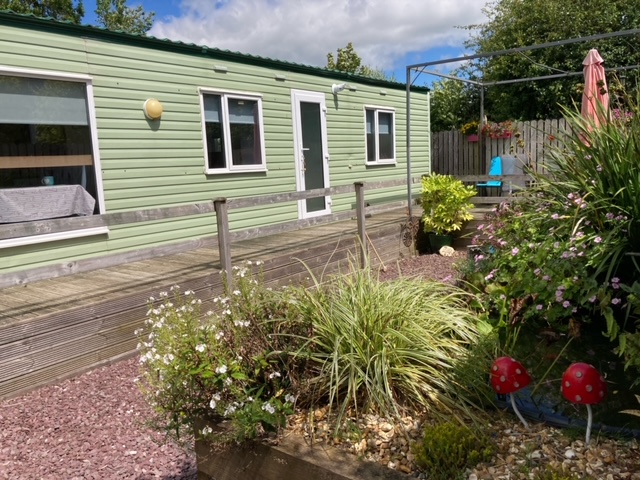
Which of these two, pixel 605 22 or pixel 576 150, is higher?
pixel 605 22

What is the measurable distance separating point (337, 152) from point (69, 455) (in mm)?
7525

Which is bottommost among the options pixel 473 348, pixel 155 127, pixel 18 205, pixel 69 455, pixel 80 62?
pixel 69 455

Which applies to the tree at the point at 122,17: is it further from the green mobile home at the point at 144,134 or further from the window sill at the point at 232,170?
the window sill at the point at 232,170

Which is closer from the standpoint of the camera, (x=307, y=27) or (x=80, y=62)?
(x=80, y=62)

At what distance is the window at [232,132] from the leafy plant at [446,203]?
2.55 metres

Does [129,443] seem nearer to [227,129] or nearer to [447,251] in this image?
[227,129]

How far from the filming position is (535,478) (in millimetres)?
Result: 1761

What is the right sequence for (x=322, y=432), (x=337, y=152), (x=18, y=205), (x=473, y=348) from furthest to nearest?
(x=337, y=152) → (x=18, y=205) → (x=473, y=348) → (x=322, y=432)

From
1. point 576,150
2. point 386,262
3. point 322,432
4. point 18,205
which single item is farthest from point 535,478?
point 386,262

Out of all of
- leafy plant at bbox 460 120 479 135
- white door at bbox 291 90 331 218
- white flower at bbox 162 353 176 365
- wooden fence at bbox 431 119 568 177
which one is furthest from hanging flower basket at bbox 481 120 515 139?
white flower at bbox 162 353 176 365

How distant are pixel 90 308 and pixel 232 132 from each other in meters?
4.22

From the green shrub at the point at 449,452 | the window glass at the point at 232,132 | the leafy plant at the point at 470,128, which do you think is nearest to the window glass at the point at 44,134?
the window glass at the point at 232,132

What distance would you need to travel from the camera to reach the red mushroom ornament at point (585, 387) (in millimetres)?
1993

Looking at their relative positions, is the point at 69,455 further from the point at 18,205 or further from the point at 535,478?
the point at 18,205
